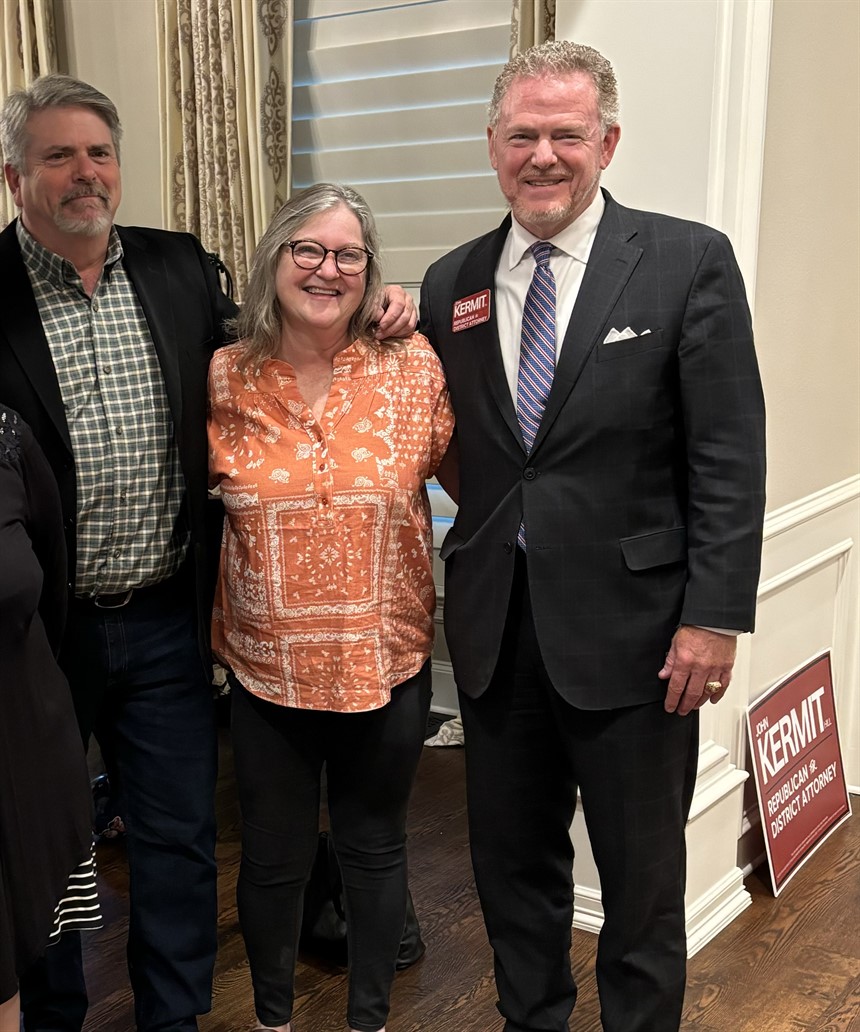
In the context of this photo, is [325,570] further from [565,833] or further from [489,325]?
[565,833]

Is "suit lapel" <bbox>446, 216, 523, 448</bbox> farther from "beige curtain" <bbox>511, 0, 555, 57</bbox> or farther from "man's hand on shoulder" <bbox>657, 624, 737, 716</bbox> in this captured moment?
"beige curtain" <bbox>511, 0, 555, 57</bbox>

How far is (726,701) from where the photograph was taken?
8.56 ft

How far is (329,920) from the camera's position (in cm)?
251

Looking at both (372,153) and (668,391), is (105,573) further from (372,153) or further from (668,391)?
(372,153)

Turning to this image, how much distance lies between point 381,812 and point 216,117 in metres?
2.62

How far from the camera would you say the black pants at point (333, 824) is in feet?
6.41

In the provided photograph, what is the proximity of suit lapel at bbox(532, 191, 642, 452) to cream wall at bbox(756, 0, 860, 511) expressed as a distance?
0.84m

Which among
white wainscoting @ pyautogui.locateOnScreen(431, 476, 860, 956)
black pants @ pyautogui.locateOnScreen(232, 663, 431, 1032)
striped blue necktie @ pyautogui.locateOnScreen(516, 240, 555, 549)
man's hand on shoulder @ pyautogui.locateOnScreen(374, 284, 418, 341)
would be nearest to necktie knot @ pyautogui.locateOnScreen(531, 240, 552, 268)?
striped blue necktie @ pyautogui.locateOnScreen(516, 240, 555, 549)

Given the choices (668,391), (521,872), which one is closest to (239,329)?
(668,391)

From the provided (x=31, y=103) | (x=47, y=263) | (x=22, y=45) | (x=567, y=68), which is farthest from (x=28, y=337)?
(x=22, y=45)

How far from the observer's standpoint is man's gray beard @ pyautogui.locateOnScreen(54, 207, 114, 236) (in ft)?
6.21

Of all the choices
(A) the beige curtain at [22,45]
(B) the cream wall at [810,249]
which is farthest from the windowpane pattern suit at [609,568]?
(A) the beige curtain at [22,45]

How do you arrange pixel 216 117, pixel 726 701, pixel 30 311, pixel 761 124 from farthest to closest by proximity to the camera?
pixel 216 117 < pixel 726 701 < pixel 761 124 < pixel 30 311

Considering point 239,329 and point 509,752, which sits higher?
point 239,329
